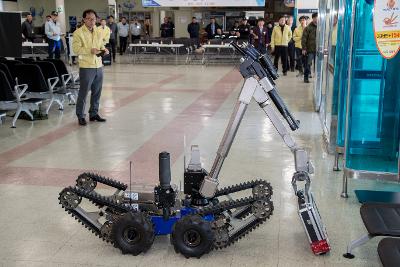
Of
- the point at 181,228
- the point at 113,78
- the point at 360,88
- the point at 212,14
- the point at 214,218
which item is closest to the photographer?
the point at 181,228

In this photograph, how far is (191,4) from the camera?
17781mm

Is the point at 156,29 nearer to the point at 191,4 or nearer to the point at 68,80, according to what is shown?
the point at 191,4

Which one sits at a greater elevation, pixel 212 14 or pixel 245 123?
pixel 212 14

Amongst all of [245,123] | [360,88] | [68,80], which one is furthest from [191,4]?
[360,88]

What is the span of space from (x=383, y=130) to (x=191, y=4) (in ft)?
46.5

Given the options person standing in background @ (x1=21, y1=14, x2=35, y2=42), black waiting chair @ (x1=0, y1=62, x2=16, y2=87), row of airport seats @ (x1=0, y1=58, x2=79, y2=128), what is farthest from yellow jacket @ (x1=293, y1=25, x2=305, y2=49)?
person standing in background @ (x1=21, y1=14, x2=35, y2=42)

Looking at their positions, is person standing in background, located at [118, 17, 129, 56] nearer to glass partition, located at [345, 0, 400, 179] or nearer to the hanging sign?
glass partition, located at [345, 0, 400, 179]

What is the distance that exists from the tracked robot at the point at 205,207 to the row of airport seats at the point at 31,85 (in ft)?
13.2

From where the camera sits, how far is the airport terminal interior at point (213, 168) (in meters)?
3.21

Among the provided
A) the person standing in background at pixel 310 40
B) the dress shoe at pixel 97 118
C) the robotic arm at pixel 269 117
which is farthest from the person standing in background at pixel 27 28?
the robotic arm at pixel 269 117

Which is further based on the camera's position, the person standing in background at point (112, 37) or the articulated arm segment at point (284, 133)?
the person standing in background at point (112, 37)

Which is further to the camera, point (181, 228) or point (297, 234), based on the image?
point (297, 234)

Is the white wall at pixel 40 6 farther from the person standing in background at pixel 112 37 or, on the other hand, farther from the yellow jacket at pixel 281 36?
the yellow jacket at pixel 281 36

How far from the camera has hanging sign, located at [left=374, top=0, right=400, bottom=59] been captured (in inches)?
153
